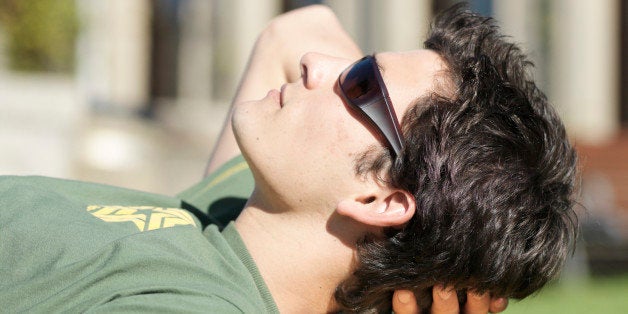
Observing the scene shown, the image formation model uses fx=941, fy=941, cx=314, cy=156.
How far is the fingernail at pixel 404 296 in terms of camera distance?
8.69 feet

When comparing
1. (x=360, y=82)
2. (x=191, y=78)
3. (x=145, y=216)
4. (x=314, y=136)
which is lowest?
(x=191, y=78)

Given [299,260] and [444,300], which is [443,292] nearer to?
[444,300]

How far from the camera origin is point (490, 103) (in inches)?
102

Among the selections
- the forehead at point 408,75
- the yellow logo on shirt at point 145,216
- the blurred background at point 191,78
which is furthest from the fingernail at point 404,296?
the blurred background at point 191,78

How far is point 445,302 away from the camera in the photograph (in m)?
2.67

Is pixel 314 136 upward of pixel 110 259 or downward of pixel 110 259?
upward

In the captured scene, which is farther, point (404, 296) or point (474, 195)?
point (404, 296)

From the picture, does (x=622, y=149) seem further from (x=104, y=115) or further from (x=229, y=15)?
(x=104, y=115)

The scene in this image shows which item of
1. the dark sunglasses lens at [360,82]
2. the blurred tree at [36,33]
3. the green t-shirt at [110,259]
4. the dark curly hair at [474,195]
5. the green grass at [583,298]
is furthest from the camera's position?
the blurred tree at [36,33]

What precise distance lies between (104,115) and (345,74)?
8085 millimetres

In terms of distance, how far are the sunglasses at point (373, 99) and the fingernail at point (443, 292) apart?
1.34ft

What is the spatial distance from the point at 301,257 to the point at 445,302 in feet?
1.44

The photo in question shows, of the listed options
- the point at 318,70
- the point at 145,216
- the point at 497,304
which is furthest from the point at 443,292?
the point at 145,216

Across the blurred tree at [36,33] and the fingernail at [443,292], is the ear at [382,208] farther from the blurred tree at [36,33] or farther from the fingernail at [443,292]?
the blurred tree at [36,33]
